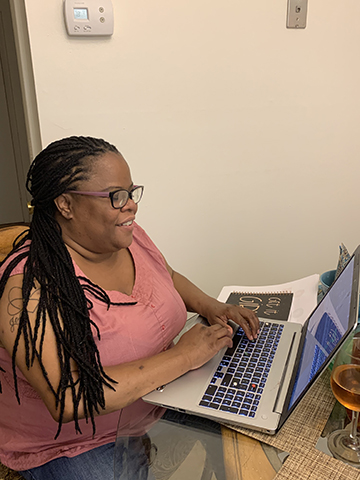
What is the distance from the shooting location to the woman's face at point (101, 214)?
1.03 m

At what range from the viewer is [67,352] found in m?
0.91

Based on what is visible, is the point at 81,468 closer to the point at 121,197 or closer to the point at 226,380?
the point at 226,380

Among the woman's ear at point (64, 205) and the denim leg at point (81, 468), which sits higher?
the woman's ear at point (64, 205)

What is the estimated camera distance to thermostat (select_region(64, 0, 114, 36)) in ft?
4.66

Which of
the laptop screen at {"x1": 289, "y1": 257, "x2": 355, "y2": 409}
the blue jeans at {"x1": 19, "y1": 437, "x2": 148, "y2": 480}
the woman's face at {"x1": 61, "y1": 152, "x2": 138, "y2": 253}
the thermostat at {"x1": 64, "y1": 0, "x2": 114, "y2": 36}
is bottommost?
the blue jeans at {"x1": 19, "y1": 437, "x2": 148, "y2": 480}

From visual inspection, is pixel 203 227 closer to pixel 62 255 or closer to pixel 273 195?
pixel 273 195

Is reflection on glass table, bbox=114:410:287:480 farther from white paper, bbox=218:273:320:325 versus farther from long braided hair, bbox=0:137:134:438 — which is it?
white paper, bbox=218:273:320:325

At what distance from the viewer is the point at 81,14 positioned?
1438 millimetres

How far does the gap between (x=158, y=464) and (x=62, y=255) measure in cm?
48

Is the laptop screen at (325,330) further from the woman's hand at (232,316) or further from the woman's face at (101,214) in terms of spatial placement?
the woman's face at (101,214)

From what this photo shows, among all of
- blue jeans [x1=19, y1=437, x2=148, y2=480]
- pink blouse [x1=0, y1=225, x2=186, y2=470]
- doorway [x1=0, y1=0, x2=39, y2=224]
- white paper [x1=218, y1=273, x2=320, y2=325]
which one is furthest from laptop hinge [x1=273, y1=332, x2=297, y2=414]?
doorway [x1=0, y1=0, x2=39, y2=224]

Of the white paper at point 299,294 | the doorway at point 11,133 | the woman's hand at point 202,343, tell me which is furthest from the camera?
the doorway at point 11,133

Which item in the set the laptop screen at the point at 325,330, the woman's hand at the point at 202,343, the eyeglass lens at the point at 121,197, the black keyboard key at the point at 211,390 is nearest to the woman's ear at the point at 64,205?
the eyeglass lens at the point at 121,197

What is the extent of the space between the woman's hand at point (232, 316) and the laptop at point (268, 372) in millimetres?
30
